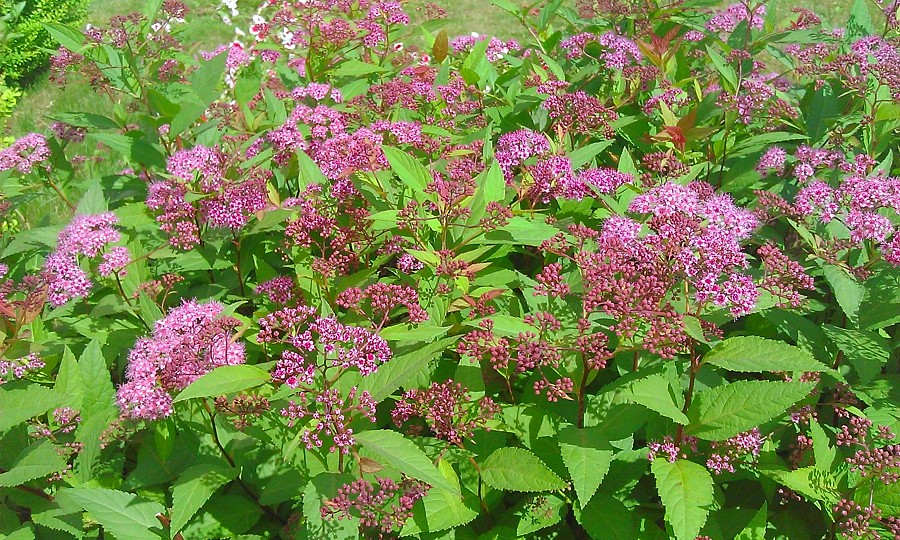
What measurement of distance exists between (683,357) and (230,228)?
6.76 feet

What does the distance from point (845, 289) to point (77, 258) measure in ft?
10.1

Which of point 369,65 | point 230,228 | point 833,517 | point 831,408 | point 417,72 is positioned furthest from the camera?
point 417,72

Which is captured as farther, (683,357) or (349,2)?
(349,2)

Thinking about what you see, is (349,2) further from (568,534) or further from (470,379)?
(568,534)

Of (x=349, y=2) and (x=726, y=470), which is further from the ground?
(x=349, y=2)

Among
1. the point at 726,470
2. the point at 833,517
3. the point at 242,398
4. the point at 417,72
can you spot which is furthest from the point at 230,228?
the point at 833,517

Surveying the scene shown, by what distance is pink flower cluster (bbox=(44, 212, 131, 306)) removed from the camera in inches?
108

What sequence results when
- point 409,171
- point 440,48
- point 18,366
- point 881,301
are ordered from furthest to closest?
1. point 440,48
2. point 409,171
3. point 18,366
4. point 881,301

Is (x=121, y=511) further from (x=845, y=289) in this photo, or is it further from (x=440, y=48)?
(x=440, y=48)

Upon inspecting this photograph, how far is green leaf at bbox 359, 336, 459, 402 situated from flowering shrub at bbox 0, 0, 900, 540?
0.4 inches

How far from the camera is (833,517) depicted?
2.17 meters

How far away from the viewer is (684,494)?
2049 mm

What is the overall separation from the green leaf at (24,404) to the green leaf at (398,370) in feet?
3.63

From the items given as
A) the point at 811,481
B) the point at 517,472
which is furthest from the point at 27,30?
the point at 811,481
